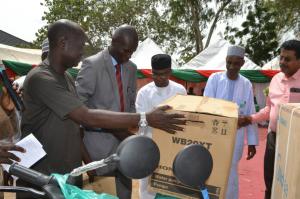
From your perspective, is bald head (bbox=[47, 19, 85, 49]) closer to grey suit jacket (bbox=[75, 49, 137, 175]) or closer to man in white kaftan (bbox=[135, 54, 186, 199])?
grey suit jacket (bbox=[75, 49, 137, 175])

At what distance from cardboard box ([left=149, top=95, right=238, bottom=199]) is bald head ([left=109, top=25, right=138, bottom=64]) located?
0.97 m

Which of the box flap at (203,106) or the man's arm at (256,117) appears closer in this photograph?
the box flap at (203,106)

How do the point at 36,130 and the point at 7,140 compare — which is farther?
the point at 36,130

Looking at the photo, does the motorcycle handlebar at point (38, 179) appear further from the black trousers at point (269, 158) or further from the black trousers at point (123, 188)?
the black trousers at point (269, 158)

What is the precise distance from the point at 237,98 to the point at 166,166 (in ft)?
6.82

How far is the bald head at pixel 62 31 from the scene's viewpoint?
2498 mm

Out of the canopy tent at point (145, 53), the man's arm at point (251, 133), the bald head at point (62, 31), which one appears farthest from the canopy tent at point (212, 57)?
the bald head at point (62, 31)

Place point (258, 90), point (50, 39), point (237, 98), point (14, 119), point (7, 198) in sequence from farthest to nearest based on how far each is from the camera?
point (258, 90), point (7, 198), point (237, 98), point (50, 39), point (14, 119)

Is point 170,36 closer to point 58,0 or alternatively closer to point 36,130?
point 58,0

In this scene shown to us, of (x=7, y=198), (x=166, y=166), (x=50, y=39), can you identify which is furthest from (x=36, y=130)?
(x=7, y=198)

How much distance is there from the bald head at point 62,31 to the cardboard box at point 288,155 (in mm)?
1308

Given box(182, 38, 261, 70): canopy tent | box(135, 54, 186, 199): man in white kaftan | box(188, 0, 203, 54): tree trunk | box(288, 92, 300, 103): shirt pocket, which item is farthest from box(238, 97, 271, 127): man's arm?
box(188, 0, 203, 54): tree trunk

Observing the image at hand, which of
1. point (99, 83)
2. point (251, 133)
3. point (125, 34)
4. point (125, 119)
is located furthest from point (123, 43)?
point (251, 133)

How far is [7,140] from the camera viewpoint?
2299mm
